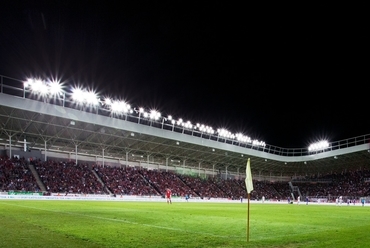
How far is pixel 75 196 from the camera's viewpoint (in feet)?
143

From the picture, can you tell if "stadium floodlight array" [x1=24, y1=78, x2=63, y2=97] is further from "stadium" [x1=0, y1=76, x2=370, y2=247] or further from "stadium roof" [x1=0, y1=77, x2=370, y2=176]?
"stadium roof" [x1=0, y1=77, x2=370, y2=176]

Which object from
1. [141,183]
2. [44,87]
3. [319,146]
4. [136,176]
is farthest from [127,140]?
[319,146]

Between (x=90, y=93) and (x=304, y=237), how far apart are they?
→ 39.9m

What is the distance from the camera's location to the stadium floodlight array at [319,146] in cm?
7800

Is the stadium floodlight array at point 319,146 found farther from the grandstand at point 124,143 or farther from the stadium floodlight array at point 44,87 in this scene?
the stadium floodlight array at point 44,87

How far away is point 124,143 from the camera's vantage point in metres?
58.6

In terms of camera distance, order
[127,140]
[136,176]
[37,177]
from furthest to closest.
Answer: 1. [136,176]
2. [127,140]
3. [37,177]

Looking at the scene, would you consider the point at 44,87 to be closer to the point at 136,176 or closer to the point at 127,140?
the point at 127,140

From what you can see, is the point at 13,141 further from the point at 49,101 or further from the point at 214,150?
the point at 214,150

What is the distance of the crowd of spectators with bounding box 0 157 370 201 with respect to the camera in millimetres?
44441

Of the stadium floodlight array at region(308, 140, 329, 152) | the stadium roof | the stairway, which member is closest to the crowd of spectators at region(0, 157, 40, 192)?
the stairway

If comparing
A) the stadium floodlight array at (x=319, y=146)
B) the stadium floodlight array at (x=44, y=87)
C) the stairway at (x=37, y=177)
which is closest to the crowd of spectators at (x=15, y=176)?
the stairway at (x=37, y=177)

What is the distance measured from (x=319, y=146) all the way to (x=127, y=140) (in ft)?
152

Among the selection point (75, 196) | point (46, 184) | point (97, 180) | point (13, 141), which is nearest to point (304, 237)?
point (75, 196)
